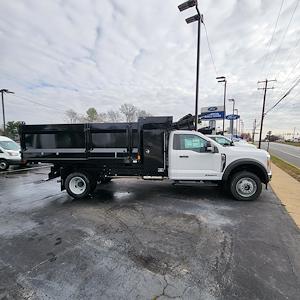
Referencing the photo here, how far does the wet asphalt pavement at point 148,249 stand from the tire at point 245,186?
244 mm

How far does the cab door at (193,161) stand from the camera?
6.62 metres

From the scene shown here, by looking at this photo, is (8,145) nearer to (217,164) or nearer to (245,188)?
(217,164)

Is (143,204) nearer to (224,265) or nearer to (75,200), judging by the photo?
(75,200)

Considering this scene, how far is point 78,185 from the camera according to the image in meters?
7.03

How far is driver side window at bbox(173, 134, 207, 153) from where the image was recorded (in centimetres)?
671

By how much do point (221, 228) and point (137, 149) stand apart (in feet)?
10.1

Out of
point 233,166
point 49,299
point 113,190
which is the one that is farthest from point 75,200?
point 233,166

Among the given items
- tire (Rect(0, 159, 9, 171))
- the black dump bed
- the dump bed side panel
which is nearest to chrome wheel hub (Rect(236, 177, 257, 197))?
the black dump bed

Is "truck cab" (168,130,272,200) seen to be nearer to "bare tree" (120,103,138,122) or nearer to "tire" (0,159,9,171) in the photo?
"tire" (0,159,9,171)

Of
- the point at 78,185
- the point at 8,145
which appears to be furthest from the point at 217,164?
the point at 8,145

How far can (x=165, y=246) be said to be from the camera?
12.9ft

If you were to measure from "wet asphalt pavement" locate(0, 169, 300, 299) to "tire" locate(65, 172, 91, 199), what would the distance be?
1.25 feet

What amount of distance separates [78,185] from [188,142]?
369cm

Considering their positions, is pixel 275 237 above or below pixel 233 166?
below
